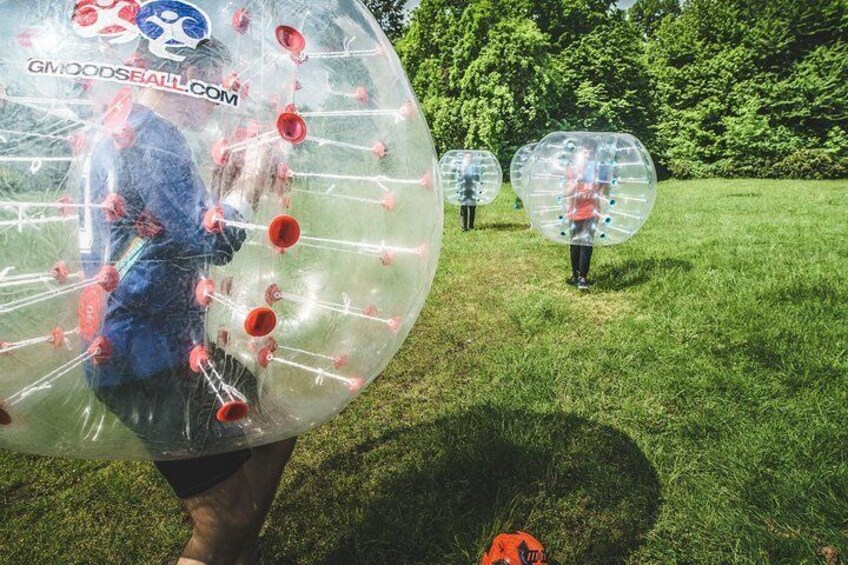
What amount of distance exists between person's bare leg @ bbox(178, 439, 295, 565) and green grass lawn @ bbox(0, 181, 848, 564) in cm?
85

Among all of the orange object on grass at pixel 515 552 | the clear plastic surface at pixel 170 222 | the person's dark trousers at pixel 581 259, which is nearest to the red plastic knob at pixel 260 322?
the clear plastic surface at pixel 170 222

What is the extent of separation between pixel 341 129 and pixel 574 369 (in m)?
3.29

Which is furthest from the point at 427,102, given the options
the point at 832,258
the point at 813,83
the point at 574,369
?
the point at 574,369

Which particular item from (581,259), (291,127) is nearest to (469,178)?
(581,259)

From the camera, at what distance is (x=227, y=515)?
5.86 feet

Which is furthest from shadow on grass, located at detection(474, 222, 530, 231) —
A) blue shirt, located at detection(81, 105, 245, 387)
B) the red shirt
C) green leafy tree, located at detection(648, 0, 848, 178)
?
green leafy tree, located at detection(648, 0, 848, 178)

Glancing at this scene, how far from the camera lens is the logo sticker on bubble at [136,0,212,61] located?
1362 mm

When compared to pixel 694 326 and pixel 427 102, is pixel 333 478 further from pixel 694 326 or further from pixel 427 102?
pixel 427 102

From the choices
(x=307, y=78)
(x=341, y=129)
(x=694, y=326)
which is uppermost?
(x=307, y=78)

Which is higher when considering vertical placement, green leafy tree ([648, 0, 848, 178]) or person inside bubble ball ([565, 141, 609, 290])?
green leafy tree ([648, 0, 848, 178])

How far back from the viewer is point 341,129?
5.33 ft

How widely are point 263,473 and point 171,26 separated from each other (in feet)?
4.89

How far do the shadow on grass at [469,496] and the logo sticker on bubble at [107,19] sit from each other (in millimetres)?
2326

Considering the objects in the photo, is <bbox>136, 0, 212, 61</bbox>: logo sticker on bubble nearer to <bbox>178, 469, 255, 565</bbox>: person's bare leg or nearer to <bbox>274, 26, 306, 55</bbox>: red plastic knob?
<bbox>274, 26, 306, 55</bbox>: red plastic knob
